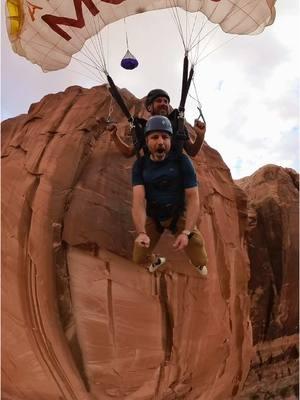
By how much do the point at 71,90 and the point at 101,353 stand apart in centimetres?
419

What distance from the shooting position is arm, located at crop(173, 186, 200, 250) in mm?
4914

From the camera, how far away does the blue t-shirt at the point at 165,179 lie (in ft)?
17.2

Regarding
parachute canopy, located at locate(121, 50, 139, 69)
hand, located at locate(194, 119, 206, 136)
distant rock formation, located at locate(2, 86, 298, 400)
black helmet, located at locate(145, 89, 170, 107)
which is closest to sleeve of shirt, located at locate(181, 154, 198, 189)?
hand, located at locate(194, 119, 206, 136)

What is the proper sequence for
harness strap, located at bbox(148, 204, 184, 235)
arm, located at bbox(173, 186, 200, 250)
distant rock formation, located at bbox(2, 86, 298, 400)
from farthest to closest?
distant rock formation, located at bbox(2, 86, 298, 400)
harness strap, located at bbox(148, 204, 184, 235)
arm, located at bbox(173, 186, 200, 250)

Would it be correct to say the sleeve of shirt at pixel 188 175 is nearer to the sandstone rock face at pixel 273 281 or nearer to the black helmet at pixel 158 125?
the black helmet at pixel 158 125

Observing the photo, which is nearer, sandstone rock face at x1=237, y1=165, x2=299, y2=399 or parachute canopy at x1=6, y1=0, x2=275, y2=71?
parachute canopy at x1=6, y1=0, x2=275, y2=71

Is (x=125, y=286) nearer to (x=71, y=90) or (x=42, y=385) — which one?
(x=42, y=385)

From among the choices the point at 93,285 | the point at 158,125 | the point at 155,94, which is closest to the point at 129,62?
the point at 155,94

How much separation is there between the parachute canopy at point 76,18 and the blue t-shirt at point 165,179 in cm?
287

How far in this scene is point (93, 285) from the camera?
654 cm

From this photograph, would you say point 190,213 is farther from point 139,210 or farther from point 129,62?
point 129,62

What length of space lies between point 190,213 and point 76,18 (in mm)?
3747

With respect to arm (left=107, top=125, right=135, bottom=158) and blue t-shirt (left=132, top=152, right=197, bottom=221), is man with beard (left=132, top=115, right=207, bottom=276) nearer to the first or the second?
blue t-shirt (left=132, top=152, right=197, bottom=221)

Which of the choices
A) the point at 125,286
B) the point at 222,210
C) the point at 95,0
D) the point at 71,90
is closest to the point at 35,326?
the point at 125,286
